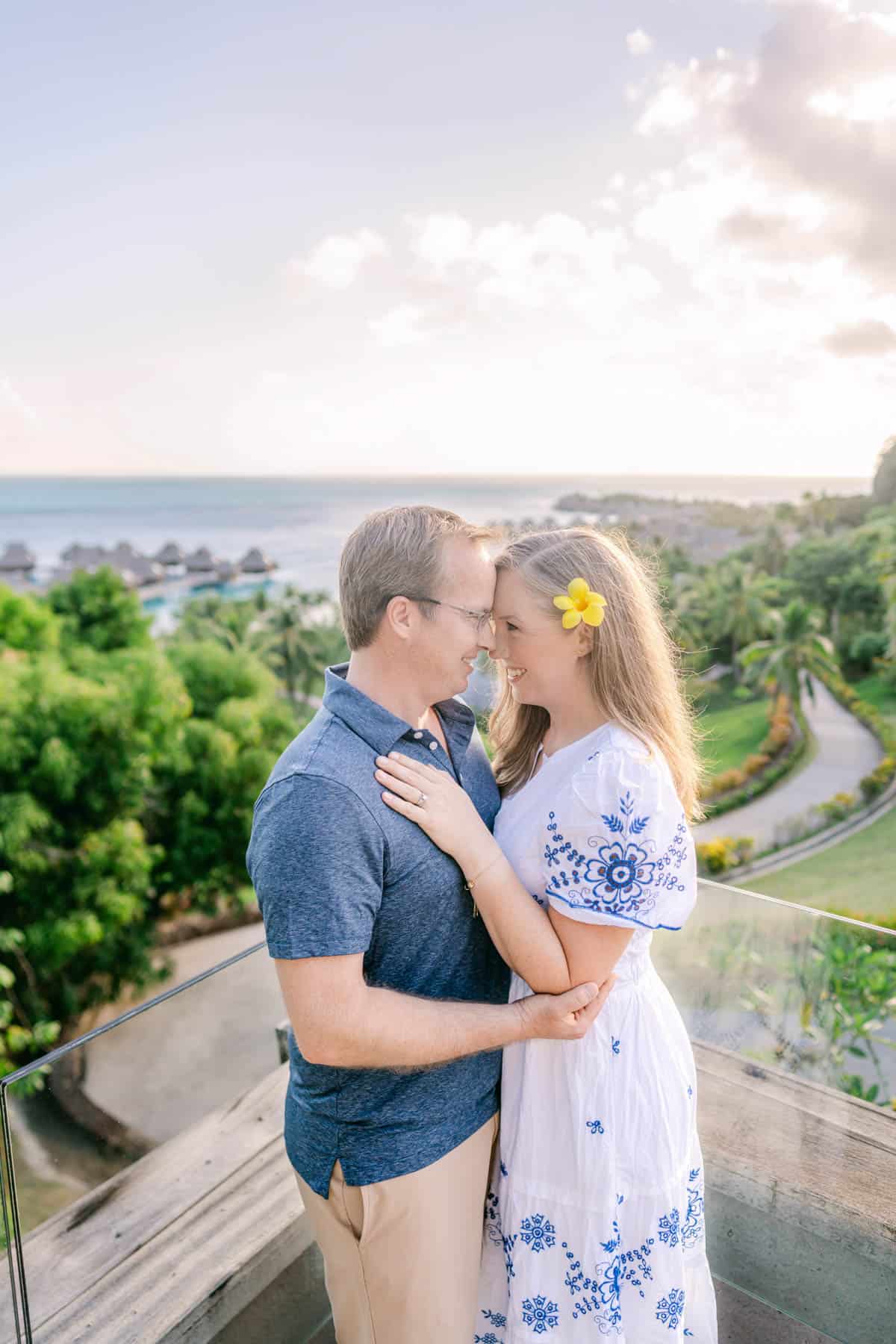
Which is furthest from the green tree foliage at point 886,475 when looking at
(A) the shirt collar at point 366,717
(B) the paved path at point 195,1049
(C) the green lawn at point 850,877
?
(A) the shirt collar at point 366,717

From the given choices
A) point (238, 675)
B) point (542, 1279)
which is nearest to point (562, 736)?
point (542, 1279)

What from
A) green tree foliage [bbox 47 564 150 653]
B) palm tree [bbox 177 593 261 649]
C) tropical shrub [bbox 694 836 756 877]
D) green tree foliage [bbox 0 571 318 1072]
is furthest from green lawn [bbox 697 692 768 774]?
green tree foliage [bbox 47 564 150 653]

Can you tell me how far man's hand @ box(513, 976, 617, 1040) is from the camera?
58.1 inches

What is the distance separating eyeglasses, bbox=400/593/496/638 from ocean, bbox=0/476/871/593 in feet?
156

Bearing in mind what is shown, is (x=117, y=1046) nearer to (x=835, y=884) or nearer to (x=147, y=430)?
(x=835, y=884)

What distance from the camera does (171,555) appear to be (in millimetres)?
60312

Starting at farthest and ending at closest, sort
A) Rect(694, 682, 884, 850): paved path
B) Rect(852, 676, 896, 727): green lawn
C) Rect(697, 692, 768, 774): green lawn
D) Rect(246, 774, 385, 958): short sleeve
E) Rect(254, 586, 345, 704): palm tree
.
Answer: Rect(254, 586, 345, 704): palm tree → Rect(697, 692, 768, 774): green lawn → Rect(852, 676, 896, 727): green lawn → Rect(694, 682, 884, 850): paved path → Rect(246, 774, 385, 958): short sleeve

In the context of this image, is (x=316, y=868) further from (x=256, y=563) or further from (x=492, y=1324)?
(x=256, y=563)

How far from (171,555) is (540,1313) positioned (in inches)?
2446

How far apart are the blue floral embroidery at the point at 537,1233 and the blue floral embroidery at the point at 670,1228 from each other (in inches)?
7.4

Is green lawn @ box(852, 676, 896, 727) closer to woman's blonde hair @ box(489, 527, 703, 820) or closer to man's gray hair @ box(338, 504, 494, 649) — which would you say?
woman's blonde hair @ box(489, 527, 703, 820)

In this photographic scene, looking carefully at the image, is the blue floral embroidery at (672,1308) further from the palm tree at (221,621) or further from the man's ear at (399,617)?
the palm tree at (221,621)

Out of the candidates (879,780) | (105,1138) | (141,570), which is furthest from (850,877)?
(141,570)

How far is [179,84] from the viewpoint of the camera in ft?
140
